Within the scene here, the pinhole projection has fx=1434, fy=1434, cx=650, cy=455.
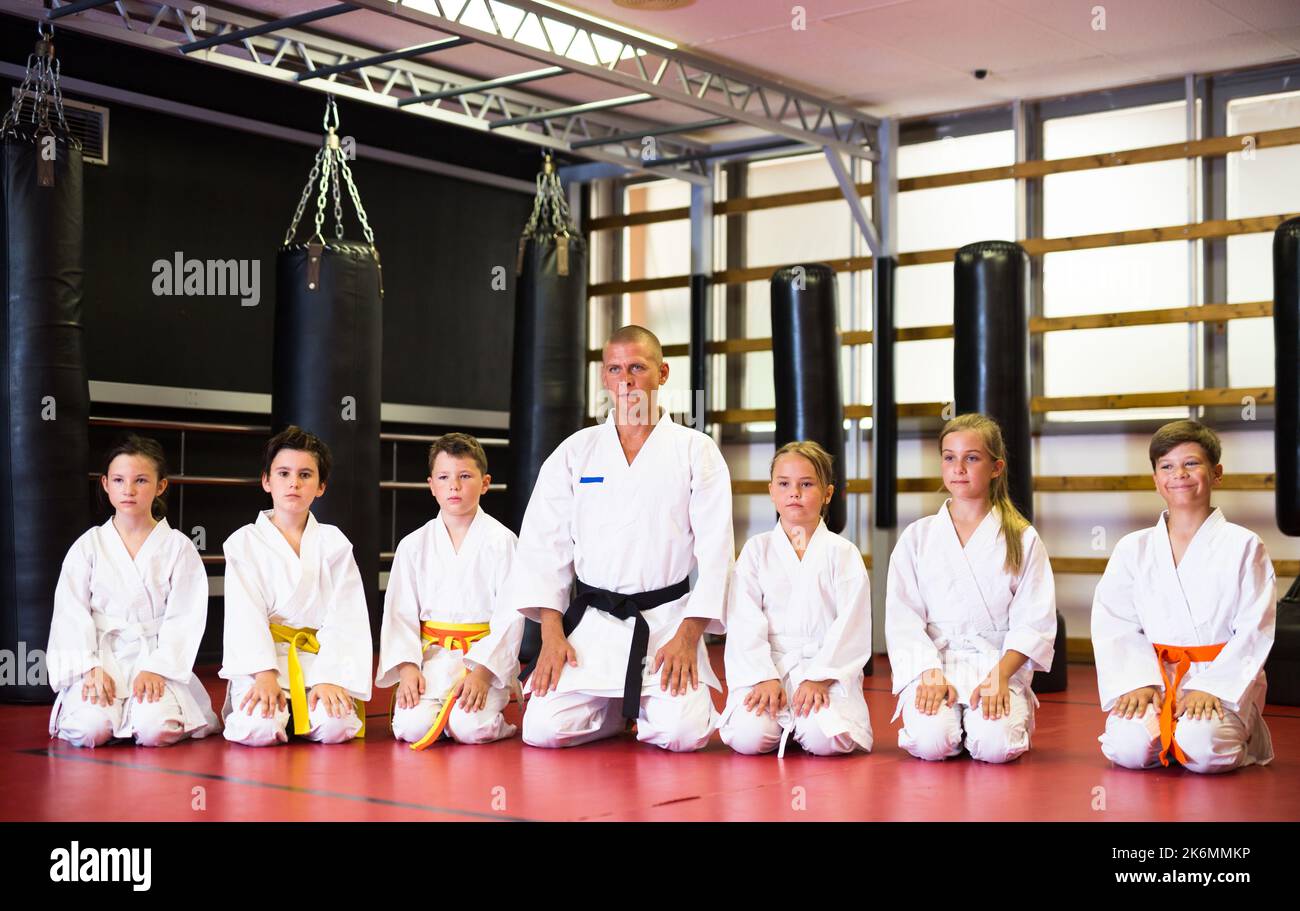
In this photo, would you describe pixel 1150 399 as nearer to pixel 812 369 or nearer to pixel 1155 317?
pixel 1155 317

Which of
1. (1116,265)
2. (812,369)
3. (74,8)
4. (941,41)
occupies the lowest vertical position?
(812,369)

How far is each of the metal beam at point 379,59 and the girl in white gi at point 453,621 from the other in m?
2.50

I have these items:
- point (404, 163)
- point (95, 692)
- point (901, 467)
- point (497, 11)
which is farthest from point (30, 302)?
point (901, 467)

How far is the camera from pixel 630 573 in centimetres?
439

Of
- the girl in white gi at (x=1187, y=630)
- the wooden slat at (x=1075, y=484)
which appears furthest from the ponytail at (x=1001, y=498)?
the wooden slat at (x=1075, y=484)

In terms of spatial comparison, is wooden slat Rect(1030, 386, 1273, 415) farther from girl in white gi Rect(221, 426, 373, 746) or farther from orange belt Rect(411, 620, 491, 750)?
girl in white gi Rect(221, 426, 373, 746)

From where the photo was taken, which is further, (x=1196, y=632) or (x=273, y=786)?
(x=1196, y=632)

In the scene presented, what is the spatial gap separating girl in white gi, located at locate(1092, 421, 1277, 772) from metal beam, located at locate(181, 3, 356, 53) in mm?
3664

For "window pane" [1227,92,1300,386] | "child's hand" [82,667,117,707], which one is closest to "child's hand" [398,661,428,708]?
"child's hand" [82,667,117,707]

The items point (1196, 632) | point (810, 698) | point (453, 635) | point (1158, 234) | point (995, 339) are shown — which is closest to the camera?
point (1196, 632)

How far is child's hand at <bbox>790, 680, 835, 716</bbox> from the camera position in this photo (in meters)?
4.18

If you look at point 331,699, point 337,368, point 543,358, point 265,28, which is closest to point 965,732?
point 331,699

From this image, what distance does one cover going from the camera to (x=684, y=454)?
14.6ft

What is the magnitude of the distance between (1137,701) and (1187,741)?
17cm
